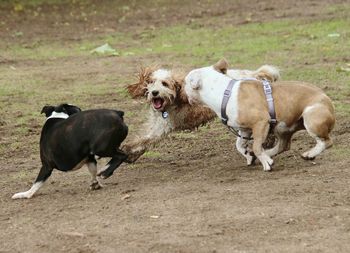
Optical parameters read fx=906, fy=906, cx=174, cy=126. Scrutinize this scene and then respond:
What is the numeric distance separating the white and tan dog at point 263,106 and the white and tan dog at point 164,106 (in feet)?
1.31

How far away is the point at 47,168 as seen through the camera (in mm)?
7430

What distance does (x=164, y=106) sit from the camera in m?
8.30

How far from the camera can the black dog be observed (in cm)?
722

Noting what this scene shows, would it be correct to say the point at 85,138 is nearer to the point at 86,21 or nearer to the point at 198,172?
the point at 198,172

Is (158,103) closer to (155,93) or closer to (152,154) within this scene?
(155,93)

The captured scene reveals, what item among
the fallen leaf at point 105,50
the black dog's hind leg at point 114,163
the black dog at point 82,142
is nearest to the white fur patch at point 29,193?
the black dog at point 82,142

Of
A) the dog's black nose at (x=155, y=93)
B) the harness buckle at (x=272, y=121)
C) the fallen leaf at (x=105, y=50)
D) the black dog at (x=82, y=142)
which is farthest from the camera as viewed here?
the fallen leaf at (x=105, y=50)

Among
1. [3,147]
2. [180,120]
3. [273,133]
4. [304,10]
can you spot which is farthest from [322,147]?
[304,10]

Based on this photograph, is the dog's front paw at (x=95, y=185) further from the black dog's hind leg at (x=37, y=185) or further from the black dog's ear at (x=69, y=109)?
the black dog's ear at (x=69, y=109)

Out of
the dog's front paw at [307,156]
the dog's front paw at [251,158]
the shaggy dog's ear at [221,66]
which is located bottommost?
the dog's front paw at [251,158]

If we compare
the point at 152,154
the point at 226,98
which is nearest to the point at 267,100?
the point at 226,98

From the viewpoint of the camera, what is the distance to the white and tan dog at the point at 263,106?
292 inches

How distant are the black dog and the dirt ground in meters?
0.20

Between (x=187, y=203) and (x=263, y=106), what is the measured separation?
1.37m
